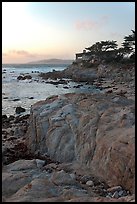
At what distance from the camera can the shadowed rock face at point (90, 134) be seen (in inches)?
318

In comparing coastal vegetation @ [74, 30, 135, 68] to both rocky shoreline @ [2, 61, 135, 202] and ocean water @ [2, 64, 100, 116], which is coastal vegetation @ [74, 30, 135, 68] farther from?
Answer: rocky shoreline @ [2, 61, 135, 202]

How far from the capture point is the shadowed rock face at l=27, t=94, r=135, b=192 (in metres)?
8.08

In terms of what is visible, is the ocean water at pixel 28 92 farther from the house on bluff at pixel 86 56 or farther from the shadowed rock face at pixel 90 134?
the house on bluff at pixel 86 56

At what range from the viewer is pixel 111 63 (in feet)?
185

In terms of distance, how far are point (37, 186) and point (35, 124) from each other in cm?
655

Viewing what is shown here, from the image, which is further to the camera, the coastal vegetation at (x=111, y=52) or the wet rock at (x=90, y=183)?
the coastal vegetation at (x=111, y=52)

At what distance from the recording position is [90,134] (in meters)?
10.0

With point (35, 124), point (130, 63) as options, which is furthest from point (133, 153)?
point (130, 63)

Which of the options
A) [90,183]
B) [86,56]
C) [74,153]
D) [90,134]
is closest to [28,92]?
[74,153]

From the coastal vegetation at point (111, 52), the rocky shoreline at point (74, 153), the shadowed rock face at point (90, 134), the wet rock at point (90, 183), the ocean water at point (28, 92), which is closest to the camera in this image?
the rocky shoreline at point (74, 153)

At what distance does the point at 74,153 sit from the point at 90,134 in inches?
37.6

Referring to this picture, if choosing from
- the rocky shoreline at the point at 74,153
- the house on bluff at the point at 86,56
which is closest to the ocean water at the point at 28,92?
the rocky shoreline at the point at 74,153

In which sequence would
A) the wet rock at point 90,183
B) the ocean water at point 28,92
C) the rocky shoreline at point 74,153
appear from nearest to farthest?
the rocky shoreline at point 74,153, the wet rock at point 90,183, the ocean water at point 28,92

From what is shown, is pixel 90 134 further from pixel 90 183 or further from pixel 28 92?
pixel 28 92
